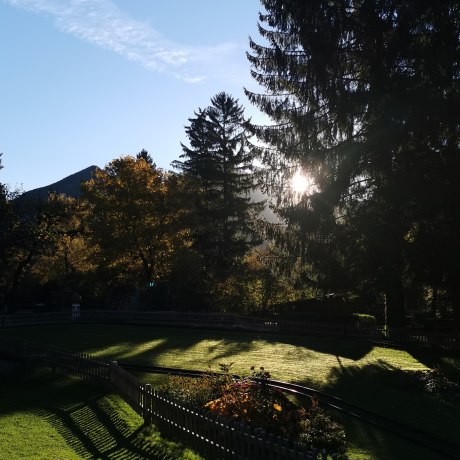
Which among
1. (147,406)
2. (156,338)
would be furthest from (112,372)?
(156,338)

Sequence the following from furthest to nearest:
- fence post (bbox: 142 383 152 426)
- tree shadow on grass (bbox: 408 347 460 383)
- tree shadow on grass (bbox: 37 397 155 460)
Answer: tree shadow on grass (bbox: 408 347 460 383) → fence post (bbox: 142 383 152 426) → tree shadow on grass (bbox: 37 397 155 460)

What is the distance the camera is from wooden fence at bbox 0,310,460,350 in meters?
26.0

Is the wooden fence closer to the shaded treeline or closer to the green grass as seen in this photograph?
the shaded treeline

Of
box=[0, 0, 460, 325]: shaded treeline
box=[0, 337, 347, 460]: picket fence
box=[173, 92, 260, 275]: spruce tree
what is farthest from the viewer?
box=[173, 92, 260, 275]: spruce tree

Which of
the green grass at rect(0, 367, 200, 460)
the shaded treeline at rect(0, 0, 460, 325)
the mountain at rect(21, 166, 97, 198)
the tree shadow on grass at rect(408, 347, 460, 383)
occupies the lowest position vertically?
the green grass at rect(0, 367, 200, 460)

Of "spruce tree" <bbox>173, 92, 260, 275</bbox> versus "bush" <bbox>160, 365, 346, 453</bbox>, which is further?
"spruce tree" <bbox>173, 92, 260, 275</bbox>

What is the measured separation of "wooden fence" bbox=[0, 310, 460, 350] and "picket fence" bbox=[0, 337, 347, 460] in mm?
14468

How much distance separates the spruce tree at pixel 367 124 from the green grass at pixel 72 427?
1380cm

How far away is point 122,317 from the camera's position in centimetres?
4009

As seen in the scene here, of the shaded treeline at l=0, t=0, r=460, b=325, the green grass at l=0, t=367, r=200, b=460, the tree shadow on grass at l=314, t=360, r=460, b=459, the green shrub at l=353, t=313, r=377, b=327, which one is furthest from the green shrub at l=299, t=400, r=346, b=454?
the green shrub at l=353, t=313, r=377, b=327

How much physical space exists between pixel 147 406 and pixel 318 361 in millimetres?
10578

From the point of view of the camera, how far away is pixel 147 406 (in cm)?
1444

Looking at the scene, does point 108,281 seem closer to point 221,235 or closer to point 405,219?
point 221,235

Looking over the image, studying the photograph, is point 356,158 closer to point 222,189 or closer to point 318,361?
point 318,361
